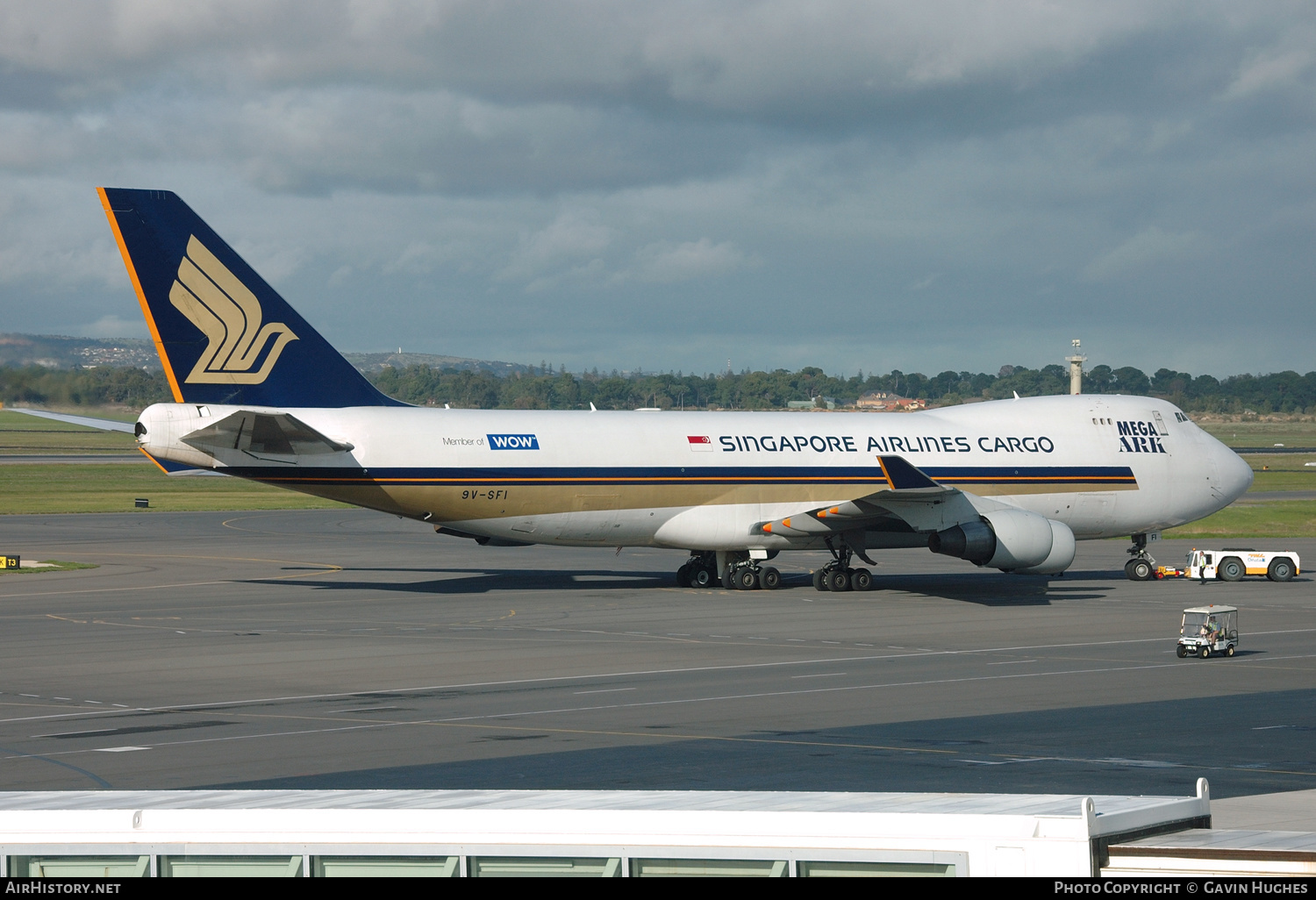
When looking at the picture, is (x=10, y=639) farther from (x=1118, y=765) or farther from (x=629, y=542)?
(x=1118, y=765)

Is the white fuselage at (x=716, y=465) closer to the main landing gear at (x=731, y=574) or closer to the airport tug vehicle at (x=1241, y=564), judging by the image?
the main landing gear at (x=731, y=574)

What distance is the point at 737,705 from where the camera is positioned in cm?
2355

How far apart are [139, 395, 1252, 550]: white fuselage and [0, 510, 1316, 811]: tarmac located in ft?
7.63

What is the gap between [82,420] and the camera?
44.3 m

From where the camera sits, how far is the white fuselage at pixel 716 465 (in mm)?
39688

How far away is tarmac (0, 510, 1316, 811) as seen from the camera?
1820cm

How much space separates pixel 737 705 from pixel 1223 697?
27.1ft

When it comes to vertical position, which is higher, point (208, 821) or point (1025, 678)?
point (1025, 678)

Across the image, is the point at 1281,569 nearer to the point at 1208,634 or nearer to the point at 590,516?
the point at 1208,634

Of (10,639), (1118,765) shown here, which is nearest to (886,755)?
(1118,765)

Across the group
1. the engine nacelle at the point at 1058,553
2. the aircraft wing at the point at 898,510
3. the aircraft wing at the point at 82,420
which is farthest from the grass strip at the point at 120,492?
the engine nacelle at the point at 1058,553

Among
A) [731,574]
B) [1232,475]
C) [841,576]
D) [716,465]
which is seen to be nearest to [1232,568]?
[1232,475]

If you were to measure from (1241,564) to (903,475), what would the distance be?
49.2 feet

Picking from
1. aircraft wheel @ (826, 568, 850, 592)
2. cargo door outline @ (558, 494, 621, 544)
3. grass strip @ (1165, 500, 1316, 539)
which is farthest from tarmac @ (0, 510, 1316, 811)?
grass strip @ (1165, 500, 1316, 539)
